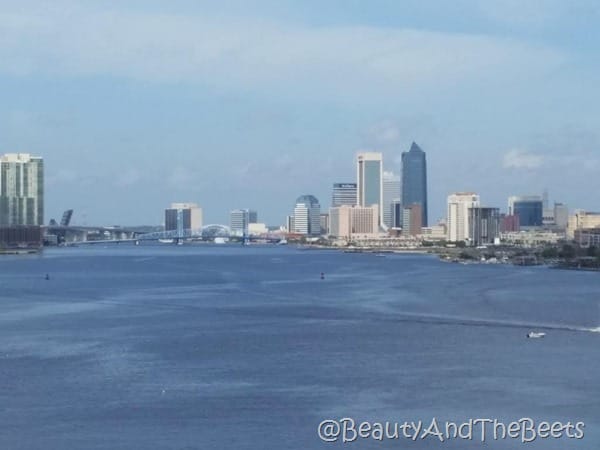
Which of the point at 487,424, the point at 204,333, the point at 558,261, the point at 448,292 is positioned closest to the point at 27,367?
the point at 204,333

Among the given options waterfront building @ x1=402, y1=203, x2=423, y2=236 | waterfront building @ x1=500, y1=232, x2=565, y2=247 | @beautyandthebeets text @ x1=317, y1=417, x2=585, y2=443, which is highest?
waterfront building @ x1=402, y1=203, x2=423, y2=236

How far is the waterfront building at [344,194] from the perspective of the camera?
6969 cm

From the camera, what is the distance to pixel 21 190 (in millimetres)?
50219

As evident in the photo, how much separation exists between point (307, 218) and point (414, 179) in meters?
6.00

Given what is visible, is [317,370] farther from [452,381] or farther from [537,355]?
[537,355]

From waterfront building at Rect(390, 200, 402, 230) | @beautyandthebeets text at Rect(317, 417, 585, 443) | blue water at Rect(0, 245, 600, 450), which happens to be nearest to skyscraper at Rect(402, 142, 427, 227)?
waterfront building at Rect(390, 200, 402, 230)

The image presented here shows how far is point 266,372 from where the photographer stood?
8773mm

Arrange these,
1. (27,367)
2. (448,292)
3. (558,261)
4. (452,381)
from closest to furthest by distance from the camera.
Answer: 1. (452,381)
2. (27,367)
3. (448,292)
4. (558,261)

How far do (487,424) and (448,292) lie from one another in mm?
10265

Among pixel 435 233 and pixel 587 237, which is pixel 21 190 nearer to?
pixel 435 233

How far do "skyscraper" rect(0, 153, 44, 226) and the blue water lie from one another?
32.8 m

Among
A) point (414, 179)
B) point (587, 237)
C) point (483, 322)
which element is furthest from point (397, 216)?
point (483, 322)

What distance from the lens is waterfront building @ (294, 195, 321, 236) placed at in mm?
68125

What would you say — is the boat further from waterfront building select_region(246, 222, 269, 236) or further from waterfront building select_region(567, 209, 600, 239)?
waterfront building select_region(246, 222, 269, 236)
